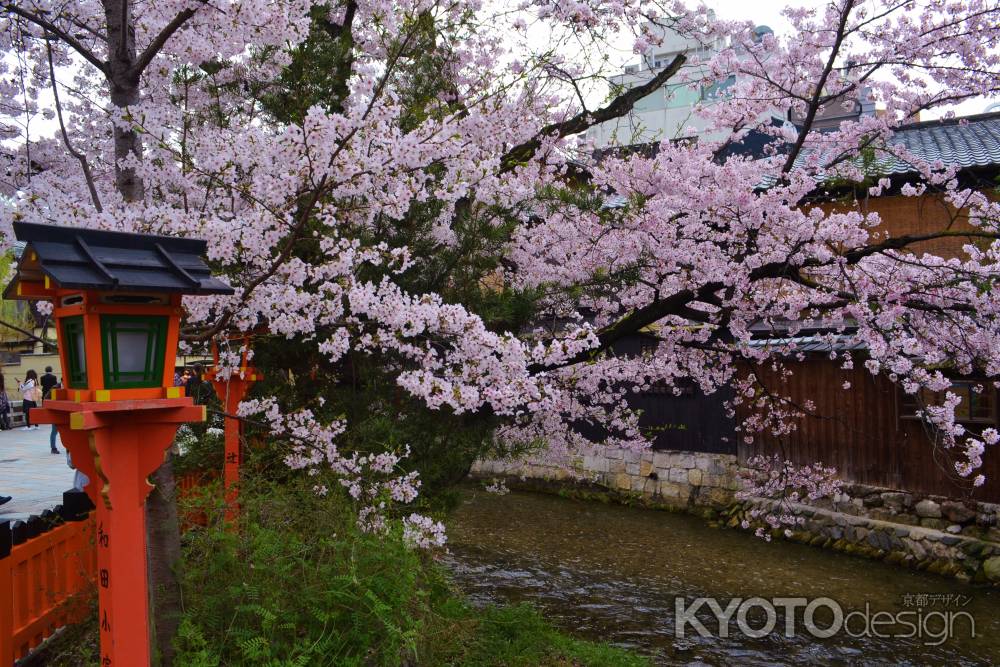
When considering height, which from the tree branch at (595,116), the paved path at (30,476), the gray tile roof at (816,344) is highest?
the tree branch at (595,116)

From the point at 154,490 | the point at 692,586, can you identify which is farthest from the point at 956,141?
the point at 154,490

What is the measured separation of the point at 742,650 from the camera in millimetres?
8758

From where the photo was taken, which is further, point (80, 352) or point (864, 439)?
point (864, 439)

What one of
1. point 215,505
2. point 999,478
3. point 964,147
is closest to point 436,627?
point 215,505

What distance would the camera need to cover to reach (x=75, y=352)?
341 cm

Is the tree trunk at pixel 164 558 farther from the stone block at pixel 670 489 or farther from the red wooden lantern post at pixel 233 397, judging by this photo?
the stone block at pixel 670 489

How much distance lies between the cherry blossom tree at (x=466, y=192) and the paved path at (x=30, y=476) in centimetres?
464

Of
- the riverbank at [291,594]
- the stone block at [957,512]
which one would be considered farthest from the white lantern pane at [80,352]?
the stone block at [957,512]

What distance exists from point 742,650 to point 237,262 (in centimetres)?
735

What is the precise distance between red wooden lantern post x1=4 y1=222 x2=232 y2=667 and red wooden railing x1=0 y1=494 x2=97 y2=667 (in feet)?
5.77

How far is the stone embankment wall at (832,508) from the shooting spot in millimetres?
11859

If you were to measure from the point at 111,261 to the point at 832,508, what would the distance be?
13.9 metres

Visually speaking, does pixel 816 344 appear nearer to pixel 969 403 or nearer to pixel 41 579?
pixel 969 403

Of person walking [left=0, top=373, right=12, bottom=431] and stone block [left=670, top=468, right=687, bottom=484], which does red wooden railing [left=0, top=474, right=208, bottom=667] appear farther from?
person walking [left=0, top=373, right=12, bottom=431]
